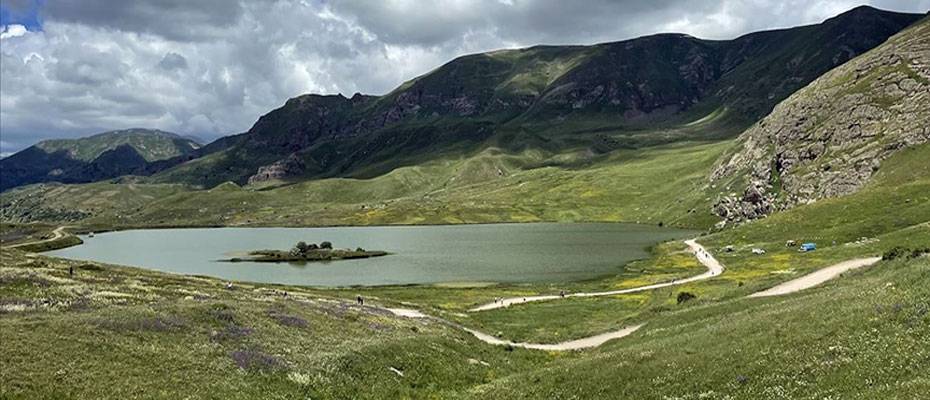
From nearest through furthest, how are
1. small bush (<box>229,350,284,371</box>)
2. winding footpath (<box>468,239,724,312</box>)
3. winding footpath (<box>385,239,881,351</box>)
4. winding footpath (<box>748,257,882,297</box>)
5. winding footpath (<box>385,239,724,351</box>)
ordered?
small bush (<box>229,350,284,371</box>)
winding footpath (<box>385,239,724,351</box>)
winding footpath (<box>385,239,881,351</box>)
winding footpath (<box>748,257,882,297</box>)
winding footpath (<box>468,239,724,312</box>)

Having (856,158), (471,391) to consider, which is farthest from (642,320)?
(856,158)

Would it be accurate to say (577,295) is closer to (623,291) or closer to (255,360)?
(623,291)

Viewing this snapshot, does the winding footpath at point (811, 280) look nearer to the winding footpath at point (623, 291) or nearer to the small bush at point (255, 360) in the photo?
the winding footpath at point (623, 291)

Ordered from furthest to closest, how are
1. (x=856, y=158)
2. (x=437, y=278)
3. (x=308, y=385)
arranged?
(x=856, y=158)
(x=437, y=278)
(x=308, y=385)

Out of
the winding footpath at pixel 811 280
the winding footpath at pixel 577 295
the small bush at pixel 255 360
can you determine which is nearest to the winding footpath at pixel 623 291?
the winding footpath at pixel 577 295

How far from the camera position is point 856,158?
7800 inches

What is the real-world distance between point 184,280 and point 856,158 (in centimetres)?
20628

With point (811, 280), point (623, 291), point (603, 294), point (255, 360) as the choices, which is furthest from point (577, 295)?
point (255, 360)

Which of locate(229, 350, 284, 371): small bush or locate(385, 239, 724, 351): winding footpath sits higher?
locate(229, 350, 284, 371): small bush

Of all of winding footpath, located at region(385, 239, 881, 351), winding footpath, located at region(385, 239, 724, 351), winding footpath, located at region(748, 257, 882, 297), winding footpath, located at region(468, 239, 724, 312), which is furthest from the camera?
winding footpath, located at region(468, 239, 724, 312)

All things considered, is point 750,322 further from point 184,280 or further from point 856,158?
point 856,158

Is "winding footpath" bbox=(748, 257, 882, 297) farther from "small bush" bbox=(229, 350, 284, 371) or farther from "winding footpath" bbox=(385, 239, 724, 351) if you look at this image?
"small bush" bbox=(229, 350, 284, 371)

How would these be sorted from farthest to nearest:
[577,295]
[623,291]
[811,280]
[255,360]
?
[623,291], [577,295], [811,280], [255,360]

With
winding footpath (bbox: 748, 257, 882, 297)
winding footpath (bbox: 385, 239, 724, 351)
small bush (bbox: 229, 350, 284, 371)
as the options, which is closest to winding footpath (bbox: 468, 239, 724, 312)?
winding footpath (bbox: 385, 239, 724, 351)
